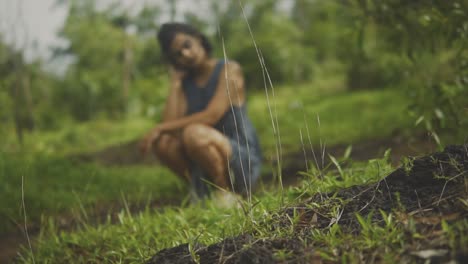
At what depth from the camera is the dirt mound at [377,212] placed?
121 cm

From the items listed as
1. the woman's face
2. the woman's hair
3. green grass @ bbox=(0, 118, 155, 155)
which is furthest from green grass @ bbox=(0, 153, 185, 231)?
green grass @ bbox=(0, 118, 155, 155)

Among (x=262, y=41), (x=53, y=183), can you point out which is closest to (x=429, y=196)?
(x=53, y=183)

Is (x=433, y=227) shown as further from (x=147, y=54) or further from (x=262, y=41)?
(x=147, y=54)

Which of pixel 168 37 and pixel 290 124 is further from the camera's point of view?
pixel 290 124

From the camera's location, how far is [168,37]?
3322 mm

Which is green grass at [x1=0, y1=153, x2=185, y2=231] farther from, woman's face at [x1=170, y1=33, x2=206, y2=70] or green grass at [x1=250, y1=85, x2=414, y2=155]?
green grass at [x1=250, y1=85, x2=414, y2=155]

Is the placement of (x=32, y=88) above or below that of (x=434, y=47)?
below

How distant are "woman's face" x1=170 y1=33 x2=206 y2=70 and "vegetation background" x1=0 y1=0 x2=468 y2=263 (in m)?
0.42

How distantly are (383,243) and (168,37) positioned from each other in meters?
2.51

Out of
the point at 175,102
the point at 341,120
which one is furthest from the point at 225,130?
the point at 341,120

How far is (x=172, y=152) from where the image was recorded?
3.30 meters

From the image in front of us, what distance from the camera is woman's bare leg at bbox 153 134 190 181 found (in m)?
3.29

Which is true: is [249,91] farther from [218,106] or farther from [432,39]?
[432,39]

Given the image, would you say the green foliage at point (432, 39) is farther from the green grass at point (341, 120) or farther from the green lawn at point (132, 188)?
the green grass at point (341, 120)
